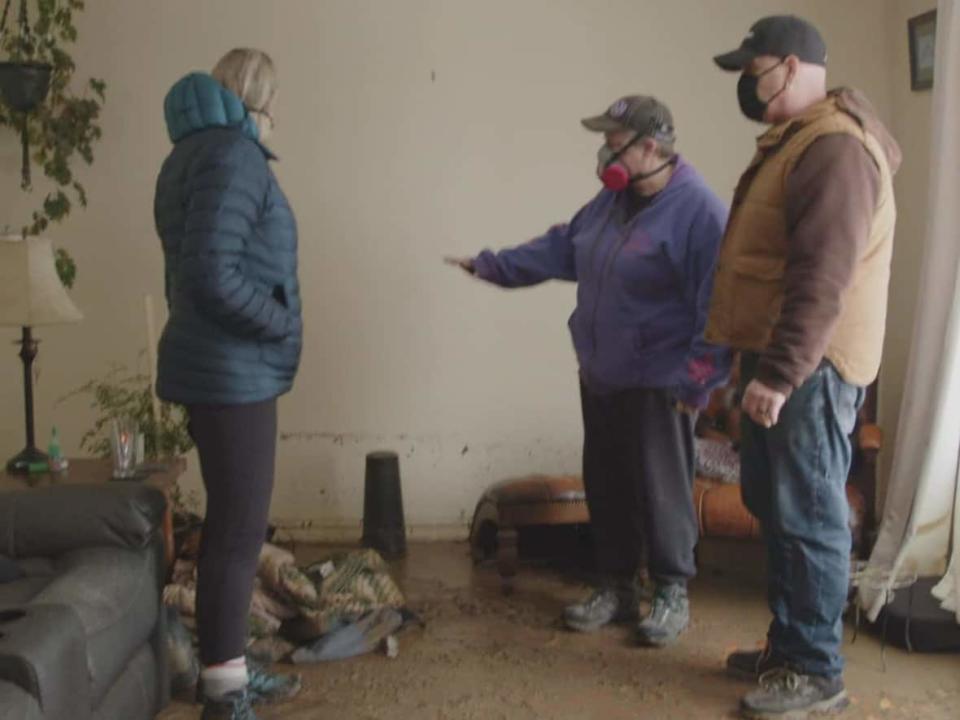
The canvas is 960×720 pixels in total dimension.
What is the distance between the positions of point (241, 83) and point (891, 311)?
239cm

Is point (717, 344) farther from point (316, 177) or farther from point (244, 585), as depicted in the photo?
point (316, 177)

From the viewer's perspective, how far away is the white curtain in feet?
9.08

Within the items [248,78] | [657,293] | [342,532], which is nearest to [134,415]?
[342,532]

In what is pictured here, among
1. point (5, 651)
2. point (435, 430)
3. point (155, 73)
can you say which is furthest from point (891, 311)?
point (5, 651)

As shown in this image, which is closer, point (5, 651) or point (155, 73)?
point (5, 651)

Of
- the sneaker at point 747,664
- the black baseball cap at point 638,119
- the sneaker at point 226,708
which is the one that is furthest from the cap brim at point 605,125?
the sneaker at point 226,708

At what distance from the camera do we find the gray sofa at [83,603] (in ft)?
5.36

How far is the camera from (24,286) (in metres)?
2.75

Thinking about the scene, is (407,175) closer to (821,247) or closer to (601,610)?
(601,610)

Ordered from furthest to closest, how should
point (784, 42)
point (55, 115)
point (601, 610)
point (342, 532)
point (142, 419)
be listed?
point (342, 532), point (55, 115), point (142, 419), point (601, 610), point (784, 42)

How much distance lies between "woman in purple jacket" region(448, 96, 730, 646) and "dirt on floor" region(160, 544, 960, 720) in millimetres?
112

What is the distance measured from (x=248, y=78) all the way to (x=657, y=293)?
3.68 feet

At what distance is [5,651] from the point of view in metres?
1.57

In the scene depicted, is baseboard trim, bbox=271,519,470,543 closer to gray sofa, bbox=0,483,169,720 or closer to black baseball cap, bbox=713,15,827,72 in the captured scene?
gray sofa, bbox=0,483,169,720
